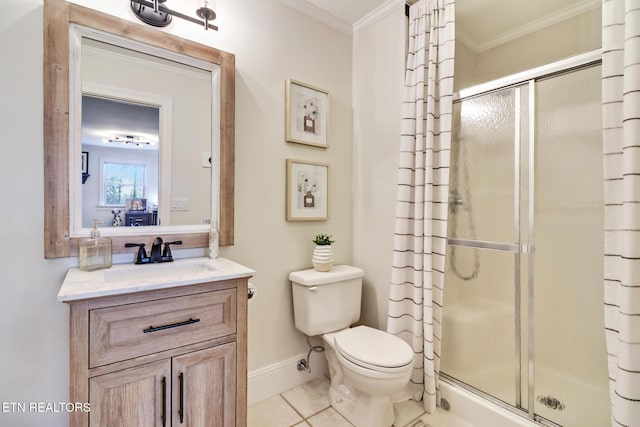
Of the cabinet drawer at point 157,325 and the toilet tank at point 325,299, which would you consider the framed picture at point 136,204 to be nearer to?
the cabinet drawer at point 157,325

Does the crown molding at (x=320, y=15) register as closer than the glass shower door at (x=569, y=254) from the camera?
No

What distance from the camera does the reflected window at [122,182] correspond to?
1319 millimetres

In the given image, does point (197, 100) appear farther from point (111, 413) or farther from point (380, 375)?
point (380, 375)

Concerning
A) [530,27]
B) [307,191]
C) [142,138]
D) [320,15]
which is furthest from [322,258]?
[530,27]

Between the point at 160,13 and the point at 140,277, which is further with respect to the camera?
the point at 160,13

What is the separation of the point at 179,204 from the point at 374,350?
1.26m

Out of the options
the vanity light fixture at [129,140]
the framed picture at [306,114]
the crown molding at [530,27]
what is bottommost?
the vanity light fixture at [129,140]

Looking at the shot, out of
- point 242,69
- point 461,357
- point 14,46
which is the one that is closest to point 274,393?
point 461,357

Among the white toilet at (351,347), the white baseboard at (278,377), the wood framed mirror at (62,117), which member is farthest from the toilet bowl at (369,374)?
the wood framed mirror at (62,117)

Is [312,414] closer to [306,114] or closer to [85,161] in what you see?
[85,161]

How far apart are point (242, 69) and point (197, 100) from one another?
337 mm

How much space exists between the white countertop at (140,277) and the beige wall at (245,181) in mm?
191

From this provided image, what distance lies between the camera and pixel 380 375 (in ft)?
4.43

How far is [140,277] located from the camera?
1.30 metres
